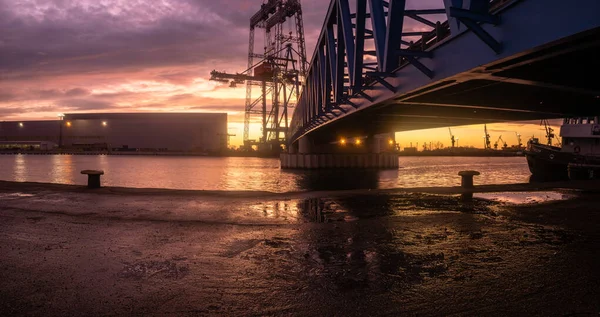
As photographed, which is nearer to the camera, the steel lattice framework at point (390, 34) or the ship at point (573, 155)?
the steel lattice framework at point (390, 34)

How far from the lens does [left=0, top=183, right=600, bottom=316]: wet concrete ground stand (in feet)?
20.2

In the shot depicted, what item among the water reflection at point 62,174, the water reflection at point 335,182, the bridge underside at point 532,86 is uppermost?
the bridge underside at point 532,86

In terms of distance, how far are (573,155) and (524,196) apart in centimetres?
2908

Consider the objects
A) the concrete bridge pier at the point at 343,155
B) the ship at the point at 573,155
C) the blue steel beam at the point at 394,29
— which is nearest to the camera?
the blue steel beam at the point at 394,29

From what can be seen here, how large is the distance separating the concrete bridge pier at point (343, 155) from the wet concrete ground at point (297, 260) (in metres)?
66.6

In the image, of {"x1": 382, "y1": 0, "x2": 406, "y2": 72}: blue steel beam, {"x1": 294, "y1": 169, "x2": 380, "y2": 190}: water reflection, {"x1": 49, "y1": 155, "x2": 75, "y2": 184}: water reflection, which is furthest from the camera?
{"x1": 49, "y1": 155, "x2": 75, "y2": 184}: water reflection

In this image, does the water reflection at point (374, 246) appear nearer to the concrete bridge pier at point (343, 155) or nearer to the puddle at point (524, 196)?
the puddle at point (524, 196)

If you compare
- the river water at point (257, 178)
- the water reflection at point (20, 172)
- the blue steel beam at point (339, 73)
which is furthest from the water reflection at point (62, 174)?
the blue steel beam at point (339, 73)

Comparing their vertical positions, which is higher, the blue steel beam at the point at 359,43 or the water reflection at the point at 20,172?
the blue steel beam at the point at 359,43

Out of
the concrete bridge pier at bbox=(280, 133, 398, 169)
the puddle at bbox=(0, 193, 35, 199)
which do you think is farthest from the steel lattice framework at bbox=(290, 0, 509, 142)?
the concrete bridge pier at bbox=(280, 133, 398, 169)

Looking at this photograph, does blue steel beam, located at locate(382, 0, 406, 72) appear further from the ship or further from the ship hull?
the ship hull

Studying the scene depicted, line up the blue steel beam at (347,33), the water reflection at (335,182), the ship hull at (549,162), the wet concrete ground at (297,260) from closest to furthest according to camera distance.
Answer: the wet concrete ground at (297,260), the blue steel beam at (347,33), the ship hull at (549,162), the water reflection at (335,182)

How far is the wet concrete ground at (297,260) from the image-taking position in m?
6.17

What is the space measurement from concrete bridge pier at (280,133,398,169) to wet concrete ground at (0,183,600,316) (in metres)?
66.6
